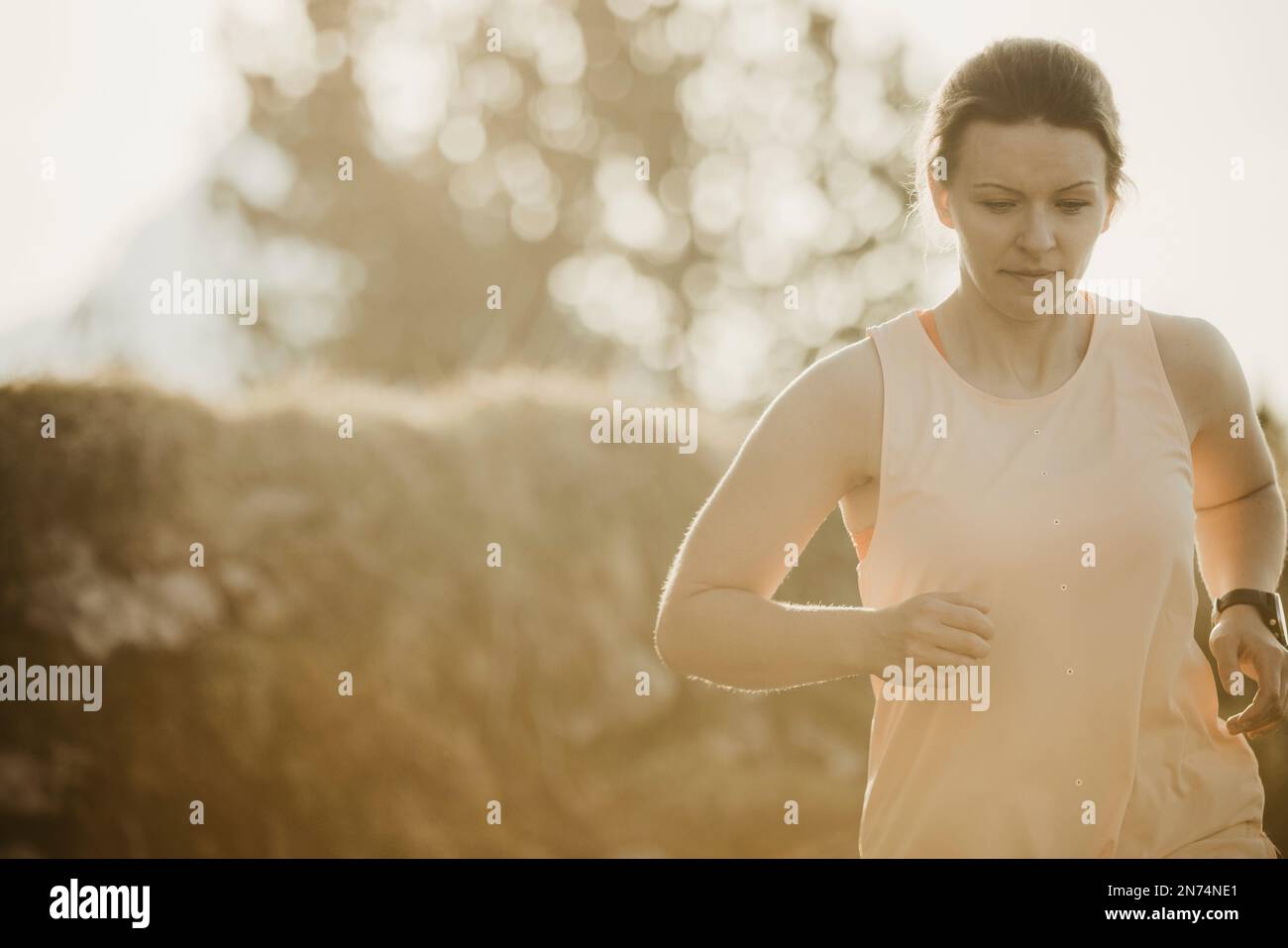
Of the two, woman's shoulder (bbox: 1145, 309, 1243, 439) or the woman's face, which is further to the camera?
woman's shoulder (bbox: 1145, 309, 1243, 439)

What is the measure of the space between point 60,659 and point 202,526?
0.85 metres

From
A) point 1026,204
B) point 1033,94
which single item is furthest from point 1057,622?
point 1033,94

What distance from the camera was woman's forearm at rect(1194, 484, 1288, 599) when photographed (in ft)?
8.04

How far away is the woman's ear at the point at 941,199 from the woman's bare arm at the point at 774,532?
1.13ft

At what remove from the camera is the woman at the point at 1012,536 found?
2047 millimetres

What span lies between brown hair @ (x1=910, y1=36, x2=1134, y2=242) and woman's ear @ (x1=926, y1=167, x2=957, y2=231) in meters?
0.05

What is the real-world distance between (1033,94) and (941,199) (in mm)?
252

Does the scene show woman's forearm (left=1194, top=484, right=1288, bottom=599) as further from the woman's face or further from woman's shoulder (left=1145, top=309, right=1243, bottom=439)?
the woman's face

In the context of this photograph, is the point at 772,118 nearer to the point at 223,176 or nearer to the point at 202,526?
the point at 223,176

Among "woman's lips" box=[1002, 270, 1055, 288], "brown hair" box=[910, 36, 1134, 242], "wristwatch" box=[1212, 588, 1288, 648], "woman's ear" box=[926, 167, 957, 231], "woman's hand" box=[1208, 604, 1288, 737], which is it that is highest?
"brown hair" box=[910, 36, 1134, 242]

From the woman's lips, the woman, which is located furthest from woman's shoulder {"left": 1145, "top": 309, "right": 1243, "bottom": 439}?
the woman's lips

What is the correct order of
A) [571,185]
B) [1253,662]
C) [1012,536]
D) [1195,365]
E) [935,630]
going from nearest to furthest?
[935,630], [1012,536], [1195,365], [1253,662], [571,185]

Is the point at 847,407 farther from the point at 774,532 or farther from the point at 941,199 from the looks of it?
the point at 941,199

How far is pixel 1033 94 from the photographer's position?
2.15 meters
